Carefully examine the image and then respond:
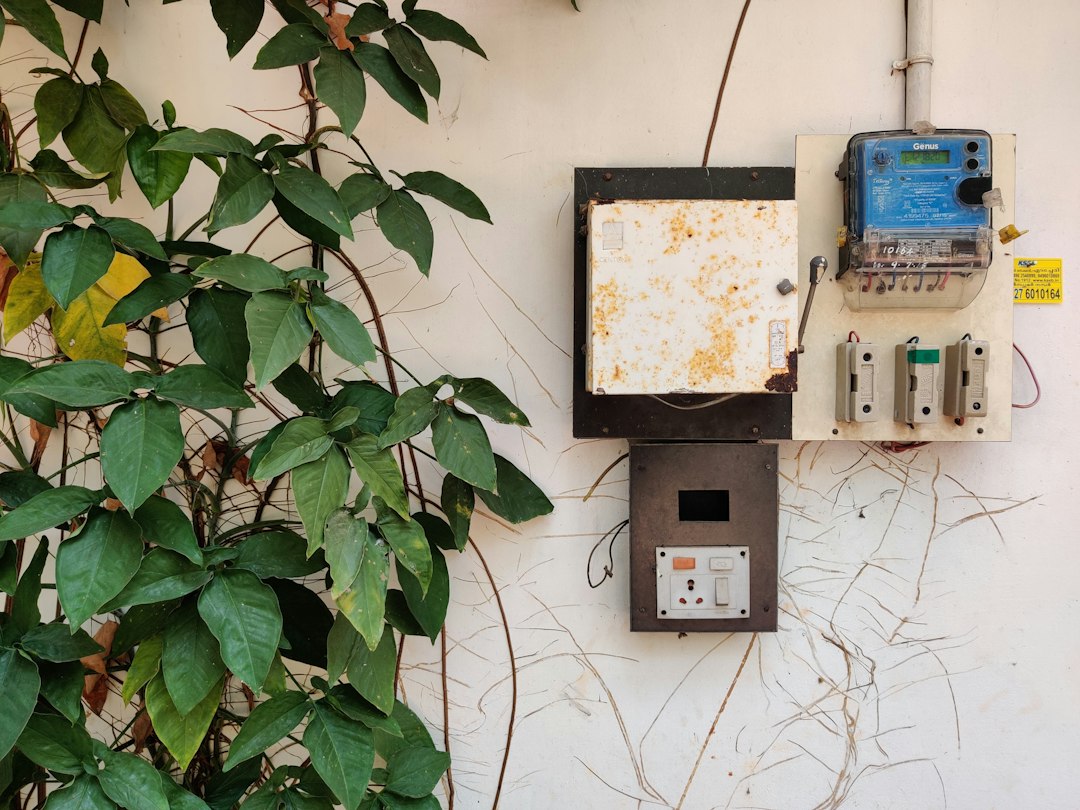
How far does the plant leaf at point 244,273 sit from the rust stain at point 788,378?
762mm

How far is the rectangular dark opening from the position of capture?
4.63ft

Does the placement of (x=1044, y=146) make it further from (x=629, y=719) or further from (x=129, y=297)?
(x=129, y=297)

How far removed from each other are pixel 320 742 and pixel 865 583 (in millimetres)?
1002

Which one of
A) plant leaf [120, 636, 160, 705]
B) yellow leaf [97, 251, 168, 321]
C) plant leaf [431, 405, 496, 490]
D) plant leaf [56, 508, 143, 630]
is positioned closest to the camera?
plant leaf [56, 508, 143, 630]

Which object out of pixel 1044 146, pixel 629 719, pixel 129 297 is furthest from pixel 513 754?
pixel 1044 146

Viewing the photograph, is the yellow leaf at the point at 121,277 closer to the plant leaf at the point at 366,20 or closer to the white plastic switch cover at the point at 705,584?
the plant leaf at the point at 366,20

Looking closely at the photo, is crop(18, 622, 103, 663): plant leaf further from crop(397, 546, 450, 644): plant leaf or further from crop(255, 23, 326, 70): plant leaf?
crop(255, 23, 326, 70): plant leaf

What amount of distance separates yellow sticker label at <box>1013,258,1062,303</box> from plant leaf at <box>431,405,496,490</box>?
1036 millimetres

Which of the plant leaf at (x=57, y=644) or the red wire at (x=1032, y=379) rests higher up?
the red wire at (x=1032, y=379)

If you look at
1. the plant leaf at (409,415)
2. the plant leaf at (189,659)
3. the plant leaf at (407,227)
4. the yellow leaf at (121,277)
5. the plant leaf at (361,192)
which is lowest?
the plant leaf at (189,659)

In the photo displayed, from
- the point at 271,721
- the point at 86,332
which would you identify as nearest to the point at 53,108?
the point at 86,332

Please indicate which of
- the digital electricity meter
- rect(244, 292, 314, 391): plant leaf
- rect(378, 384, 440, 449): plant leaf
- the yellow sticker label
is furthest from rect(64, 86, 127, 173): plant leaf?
the yellow sticker label

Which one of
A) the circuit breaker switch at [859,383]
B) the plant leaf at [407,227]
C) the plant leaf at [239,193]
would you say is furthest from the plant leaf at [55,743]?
the circuit breaker switch at [859,383]

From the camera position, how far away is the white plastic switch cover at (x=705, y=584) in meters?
1.35
